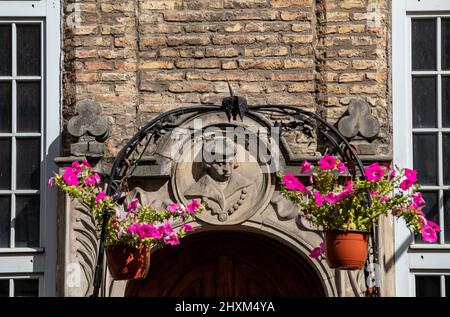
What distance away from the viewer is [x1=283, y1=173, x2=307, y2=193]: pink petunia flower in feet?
28.8

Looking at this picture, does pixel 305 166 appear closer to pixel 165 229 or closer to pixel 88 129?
pixel 165 229

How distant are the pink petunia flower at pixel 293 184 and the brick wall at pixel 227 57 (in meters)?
1.10

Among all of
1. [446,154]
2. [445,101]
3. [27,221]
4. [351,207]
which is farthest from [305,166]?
[27,221]

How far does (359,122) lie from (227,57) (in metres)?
1.10

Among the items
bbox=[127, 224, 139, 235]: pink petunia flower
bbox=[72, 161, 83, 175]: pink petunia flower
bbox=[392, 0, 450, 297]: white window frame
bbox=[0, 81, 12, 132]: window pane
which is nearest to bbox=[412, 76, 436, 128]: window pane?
bbox=[392, 0, 450, 297]: white window frame

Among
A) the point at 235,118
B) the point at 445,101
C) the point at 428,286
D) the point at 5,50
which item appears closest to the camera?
the point at 235,118

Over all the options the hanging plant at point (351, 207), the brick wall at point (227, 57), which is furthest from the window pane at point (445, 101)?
the hanging plant at point (351, 207)

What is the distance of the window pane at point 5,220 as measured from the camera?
32.7ft

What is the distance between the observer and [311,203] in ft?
28.9

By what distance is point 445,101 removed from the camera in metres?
10.0
